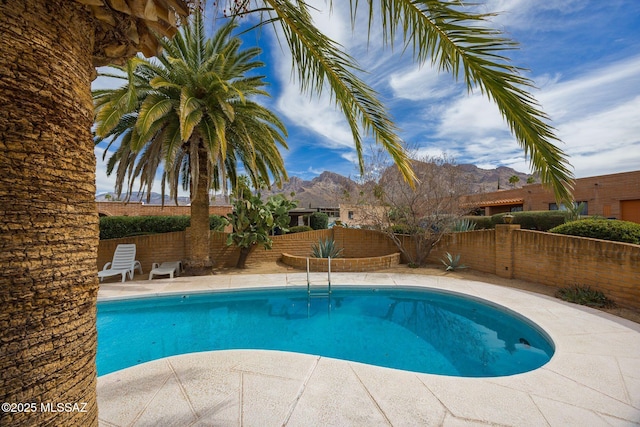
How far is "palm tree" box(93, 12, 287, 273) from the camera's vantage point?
345 inches

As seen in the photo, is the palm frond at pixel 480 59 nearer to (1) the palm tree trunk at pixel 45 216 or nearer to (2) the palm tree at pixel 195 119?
(1) the palm tree trunk at pixel 45 216

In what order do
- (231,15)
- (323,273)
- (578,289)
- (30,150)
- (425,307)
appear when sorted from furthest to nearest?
(323,273), (425,307), (578,289), (231,15), (30,150)

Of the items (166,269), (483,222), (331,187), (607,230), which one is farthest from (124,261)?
(483,222)

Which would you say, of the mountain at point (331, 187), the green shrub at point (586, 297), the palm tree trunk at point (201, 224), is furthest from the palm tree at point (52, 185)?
the mountain at point (331, 187)

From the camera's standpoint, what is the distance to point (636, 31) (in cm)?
485

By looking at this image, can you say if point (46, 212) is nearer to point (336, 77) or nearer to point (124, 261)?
point (336, 77)

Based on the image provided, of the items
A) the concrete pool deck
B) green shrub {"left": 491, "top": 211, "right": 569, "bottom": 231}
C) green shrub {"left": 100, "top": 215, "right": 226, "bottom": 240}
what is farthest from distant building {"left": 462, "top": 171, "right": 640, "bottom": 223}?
green shrub {"left": 100, "top": 215, "right": 226, "bottom": 240}

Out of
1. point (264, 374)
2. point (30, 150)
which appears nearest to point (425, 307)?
point (264, 374)

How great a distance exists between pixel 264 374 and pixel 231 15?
14.5 ft

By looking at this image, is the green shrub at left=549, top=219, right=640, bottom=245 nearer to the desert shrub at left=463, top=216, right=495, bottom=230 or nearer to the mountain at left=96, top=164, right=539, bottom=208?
the mountain at left=96, top=164, right=539, bottom=208

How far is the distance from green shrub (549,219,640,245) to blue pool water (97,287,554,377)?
3902 mm

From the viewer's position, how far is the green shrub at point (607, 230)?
765cm

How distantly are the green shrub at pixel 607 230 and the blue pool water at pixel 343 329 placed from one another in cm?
390

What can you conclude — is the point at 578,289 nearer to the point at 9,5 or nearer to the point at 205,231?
the point at 9,5
